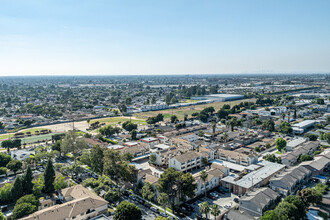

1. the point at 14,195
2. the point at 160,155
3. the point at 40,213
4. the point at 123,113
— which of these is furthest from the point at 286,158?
the point at 123,113

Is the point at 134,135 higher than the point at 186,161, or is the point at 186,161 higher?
the point at 186,161

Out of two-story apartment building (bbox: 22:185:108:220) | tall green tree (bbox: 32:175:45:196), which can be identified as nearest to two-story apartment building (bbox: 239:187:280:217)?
two-story apartment building (bbox: 22:185:108:220)

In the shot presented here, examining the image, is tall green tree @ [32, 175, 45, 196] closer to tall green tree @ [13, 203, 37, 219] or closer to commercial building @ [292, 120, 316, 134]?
tall green tree @ [13, 203, 37, 219]

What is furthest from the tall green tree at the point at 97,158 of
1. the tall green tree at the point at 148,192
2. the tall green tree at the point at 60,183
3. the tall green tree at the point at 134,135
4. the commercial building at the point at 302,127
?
Answer: the commercial building at the point at 302,127

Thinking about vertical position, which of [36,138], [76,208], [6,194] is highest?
[76,208]

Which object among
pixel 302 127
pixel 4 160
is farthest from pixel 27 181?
pixel 302 127

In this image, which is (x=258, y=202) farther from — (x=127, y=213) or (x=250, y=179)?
(x=127, y=213)

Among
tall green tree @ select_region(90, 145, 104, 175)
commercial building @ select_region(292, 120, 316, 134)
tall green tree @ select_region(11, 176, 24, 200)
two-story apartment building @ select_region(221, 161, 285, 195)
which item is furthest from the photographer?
commercial building @ select_region(292, 120, 316, 134)

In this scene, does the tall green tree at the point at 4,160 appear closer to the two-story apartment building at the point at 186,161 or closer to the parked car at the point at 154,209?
the two-story apartment building at the point at 186,161

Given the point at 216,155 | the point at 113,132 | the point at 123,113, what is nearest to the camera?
the point at 216,155

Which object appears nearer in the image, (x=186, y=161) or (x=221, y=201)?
(x=221, y=201)

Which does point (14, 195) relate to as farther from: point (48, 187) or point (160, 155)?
point (160, 155)
